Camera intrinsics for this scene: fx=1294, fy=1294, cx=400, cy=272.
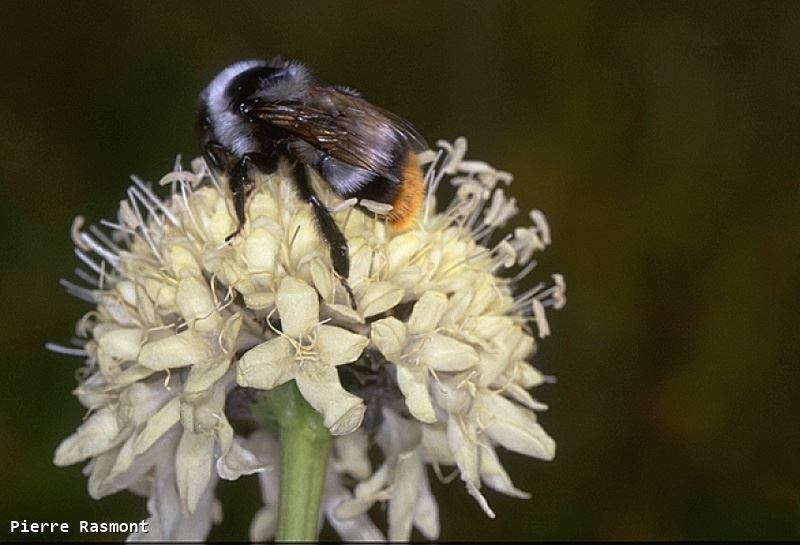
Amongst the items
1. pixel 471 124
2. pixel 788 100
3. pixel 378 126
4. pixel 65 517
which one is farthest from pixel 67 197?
pixel 788 100

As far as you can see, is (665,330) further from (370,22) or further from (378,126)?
(378,126)

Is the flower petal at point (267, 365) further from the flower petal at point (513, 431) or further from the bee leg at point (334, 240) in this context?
the flower petal at point (513, 431)

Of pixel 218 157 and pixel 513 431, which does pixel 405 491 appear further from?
pixel 218 157

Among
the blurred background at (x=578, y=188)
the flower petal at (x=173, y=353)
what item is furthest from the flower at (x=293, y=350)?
the blurred background at (x=578, y=188)

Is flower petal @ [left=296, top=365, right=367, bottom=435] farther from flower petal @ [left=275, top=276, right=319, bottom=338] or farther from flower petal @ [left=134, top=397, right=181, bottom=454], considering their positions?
flower petal @ [left=134, top=397, right=181, bottom=454]

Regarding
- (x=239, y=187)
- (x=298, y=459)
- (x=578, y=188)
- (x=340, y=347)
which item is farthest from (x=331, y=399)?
(x=578, y=188)

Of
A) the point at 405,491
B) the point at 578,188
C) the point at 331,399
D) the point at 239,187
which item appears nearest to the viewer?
the point at 331,399
